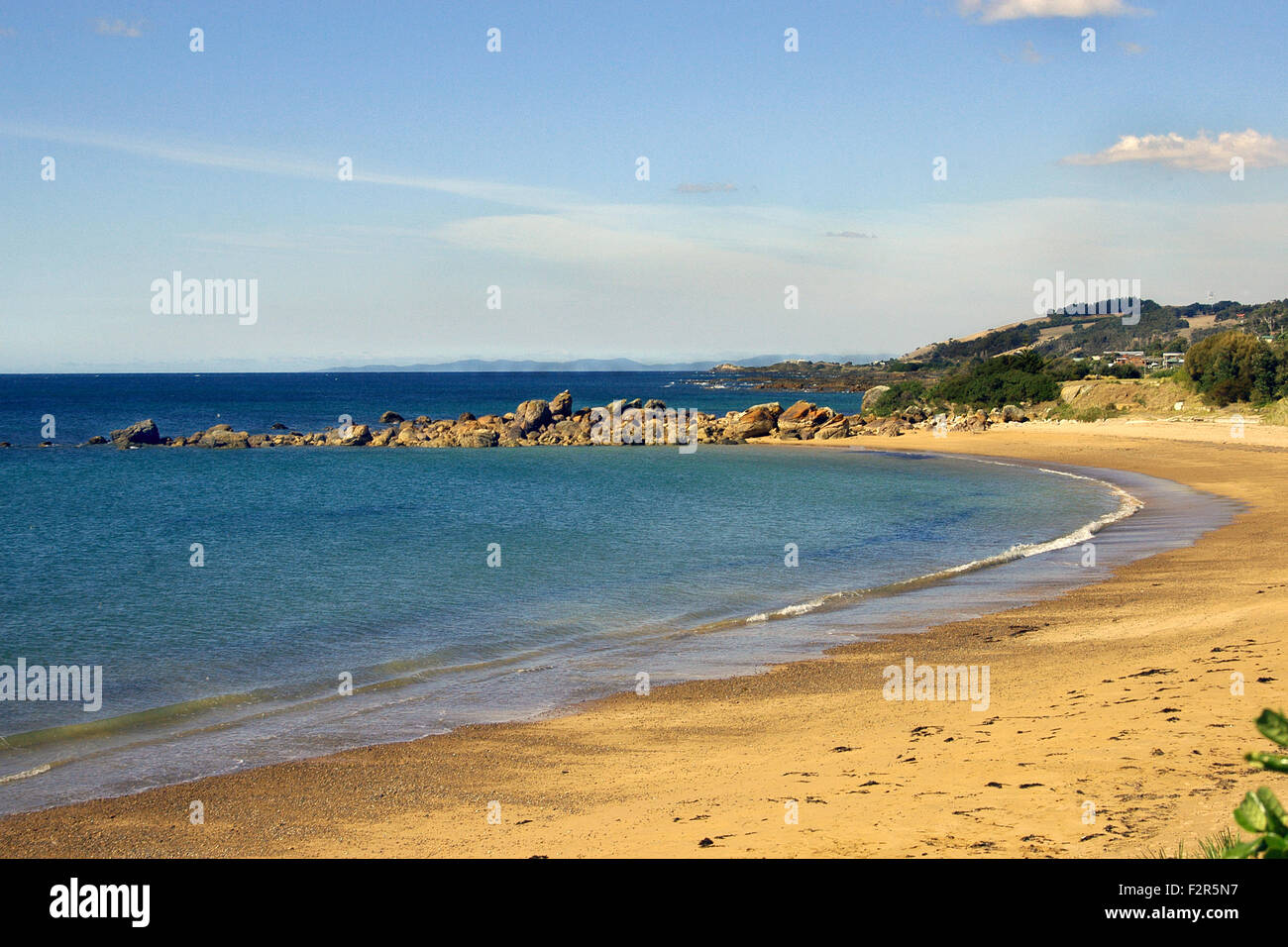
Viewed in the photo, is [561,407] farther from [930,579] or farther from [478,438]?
[930,579]

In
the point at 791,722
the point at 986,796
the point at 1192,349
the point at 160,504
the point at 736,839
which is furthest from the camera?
the point at 1192,349

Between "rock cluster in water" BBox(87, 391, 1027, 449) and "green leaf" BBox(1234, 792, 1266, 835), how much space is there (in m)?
64.5

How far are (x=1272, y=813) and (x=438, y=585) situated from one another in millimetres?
19272

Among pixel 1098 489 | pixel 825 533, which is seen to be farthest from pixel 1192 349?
pixel 825 533

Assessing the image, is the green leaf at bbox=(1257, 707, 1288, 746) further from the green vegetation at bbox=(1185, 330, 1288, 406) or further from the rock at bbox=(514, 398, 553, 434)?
the rock at bbox=(514, 398, 553, 434)

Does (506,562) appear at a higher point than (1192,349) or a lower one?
lower

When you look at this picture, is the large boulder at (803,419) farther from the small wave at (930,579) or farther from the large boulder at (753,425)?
the small wave at (930,579)

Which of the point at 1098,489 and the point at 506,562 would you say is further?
the point at 1098,489

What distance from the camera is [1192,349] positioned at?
64938 millimetres

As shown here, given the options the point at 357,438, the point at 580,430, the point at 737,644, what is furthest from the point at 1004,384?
the point at 737,644

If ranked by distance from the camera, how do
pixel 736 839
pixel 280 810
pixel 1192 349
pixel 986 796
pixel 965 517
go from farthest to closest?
1. pixel 1192 349
2. pixel 965 517
3. pixel 280 810
4. pixel 986 796
5. pixel 736 839
